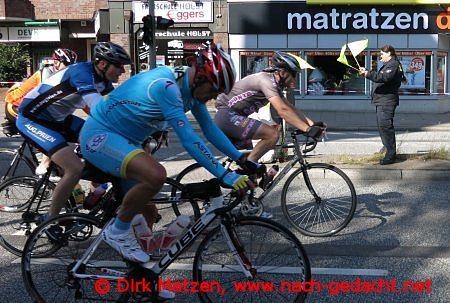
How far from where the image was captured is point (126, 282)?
12.7ft

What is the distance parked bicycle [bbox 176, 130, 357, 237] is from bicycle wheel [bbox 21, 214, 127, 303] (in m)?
2.01

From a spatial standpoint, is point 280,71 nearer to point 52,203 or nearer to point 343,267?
point 343,267

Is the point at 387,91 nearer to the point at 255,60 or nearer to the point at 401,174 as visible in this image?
the point at 401,174

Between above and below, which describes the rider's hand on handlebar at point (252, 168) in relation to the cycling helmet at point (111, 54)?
below

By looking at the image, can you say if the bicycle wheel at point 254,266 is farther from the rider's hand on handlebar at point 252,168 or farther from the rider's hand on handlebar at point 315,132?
the rider's hand on handlebar at point 315,132

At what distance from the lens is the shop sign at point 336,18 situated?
21.9 m

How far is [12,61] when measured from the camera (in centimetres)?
2531

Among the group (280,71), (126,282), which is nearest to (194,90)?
(126,282)

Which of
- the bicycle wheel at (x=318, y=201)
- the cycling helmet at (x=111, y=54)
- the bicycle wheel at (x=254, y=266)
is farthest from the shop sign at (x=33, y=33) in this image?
the bicycle wheel at (x=254, y=266)

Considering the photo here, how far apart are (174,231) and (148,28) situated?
11.3 m

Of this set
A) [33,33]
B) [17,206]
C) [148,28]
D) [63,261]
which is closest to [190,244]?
[63,261]

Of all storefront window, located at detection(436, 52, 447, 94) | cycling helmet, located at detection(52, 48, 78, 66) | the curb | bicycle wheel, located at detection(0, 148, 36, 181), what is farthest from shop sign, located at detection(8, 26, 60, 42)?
cycling helmet, located at detection(52, 48, 78, 66)

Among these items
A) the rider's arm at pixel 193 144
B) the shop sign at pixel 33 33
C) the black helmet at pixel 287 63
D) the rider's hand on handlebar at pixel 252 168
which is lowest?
the rider's hand on handlebar at pixel 252 168

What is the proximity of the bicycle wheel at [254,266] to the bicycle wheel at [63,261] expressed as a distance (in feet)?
2.00
